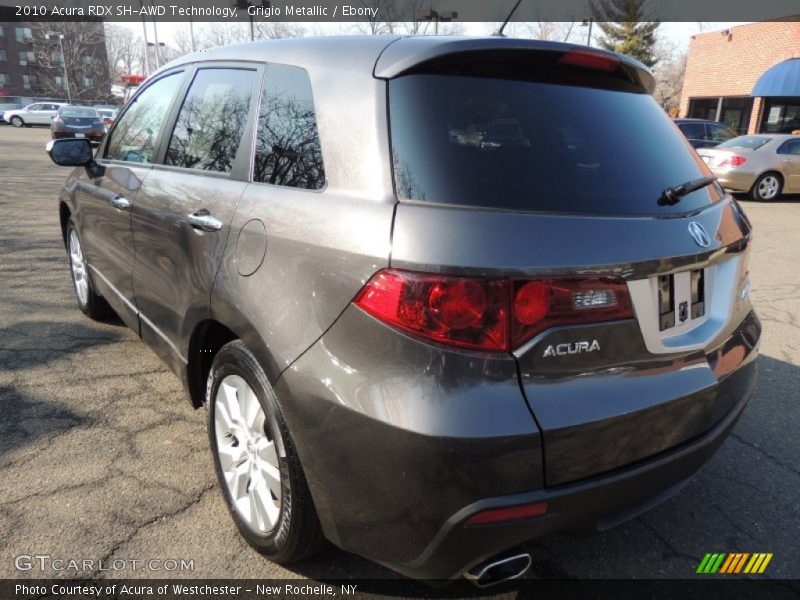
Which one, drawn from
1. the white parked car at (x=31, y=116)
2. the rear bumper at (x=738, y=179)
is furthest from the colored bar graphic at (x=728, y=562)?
the white parked car at (x=31, y=116)

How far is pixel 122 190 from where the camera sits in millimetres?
3172

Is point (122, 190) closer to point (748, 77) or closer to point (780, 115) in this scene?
point (780, 115)

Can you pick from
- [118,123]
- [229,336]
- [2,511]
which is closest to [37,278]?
[118,123]

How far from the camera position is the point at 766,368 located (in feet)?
12.9

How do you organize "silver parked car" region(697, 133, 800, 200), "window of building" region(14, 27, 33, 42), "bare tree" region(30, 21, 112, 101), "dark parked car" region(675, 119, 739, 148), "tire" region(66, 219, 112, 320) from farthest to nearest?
"window of building" region(14, 27, 33, 42) < "bare tree" region(30, 21, 112, 101) < "dark parked car" region(675, 119, 739, 148) < "silver parked car" region(697, 133, 800, 200) < "tire" region(66, 219, 112, 320)

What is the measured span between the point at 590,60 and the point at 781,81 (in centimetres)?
2409

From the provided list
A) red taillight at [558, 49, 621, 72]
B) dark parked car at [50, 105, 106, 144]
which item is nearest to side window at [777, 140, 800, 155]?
red taillight at [558, 49, 621, 72]

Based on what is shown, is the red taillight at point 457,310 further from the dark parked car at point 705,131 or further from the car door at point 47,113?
the car door at point 47,113

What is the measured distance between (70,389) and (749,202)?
14.2m

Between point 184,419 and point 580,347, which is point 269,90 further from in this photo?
point 184,419

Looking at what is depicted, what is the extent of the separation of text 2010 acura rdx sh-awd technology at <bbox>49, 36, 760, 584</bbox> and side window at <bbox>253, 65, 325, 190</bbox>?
11mm

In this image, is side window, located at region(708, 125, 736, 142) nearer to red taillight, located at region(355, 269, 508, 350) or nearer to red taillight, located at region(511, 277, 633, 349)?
red taillight, located at region(511, 277, 633, 349)

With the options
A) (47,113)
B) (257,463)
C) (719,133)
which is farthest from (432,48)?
(47,113)

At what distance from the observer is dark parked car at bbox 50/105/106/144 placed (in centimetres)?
2319
